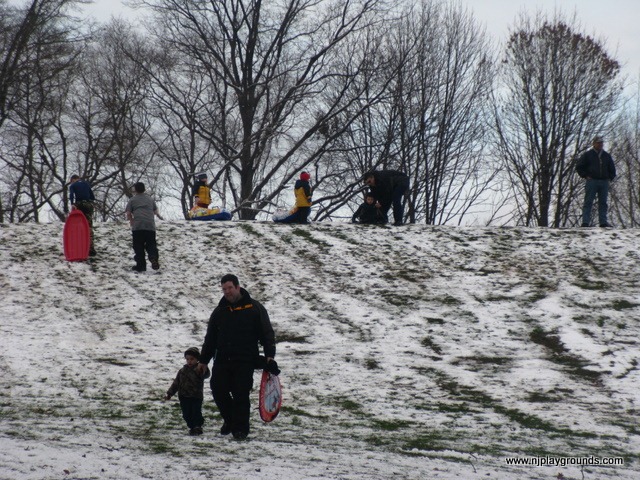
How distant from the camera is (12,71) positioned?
24.9 m

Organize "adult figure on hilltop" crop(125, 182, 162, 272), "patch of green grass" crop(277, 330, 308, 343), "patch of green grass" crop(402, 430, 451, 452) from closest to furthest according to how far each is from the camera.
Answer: "patch of green grass" crop(402, 430, 451, 452) → "patch of green grass" crop(277, 330, 308, 343) → "adult figure on hilltop" crop(125, 182, 162, 272)

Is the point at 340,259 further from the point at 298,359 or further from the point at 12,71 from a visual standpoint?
the point at 12,71

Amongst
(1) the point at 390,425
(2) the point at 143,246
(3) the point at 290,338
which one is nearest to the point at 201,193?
(2) the point at 143,246

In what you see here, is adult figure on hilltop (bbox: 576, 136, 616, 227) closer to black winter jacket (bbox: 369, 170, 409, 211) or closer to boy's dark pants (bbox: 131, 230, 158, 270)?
black winter jacket (bbox: 369, 170, 409, 211)

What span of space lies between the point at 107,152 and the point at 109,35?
5.99 meters

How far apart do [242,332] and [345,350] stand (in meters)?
5.02

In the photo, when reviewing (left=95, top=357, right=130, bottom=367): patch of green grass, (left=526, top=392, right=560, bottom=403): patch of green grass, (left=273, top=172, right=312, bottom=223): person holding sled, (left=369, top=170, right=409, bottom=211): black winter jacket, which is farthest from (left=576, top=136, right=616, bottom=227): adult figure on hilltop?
(left=95, top=357, right=130, bottom=367): patch of green grass

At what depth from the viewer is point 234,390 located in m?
7.57

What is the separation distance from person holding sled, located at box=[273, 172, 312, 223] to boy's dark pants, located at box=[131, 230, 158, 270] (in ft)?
14.6

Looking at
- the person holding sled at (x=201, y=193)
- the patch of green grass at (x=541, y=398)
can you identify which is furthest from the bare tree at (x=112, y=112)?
the patch of green grass at (x=541, y=398)

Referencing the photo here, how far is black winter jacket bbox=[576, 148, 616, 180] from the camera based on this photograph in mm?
17922

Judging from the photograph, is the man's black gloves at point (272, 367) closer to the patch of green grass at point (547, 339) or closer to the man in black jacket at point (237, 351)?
the man in black jacket at point (237, 351)

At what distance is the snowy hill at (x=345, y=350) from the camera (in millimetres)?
6891

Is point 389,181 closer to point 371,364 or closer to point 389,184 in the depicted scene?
point 389,184
